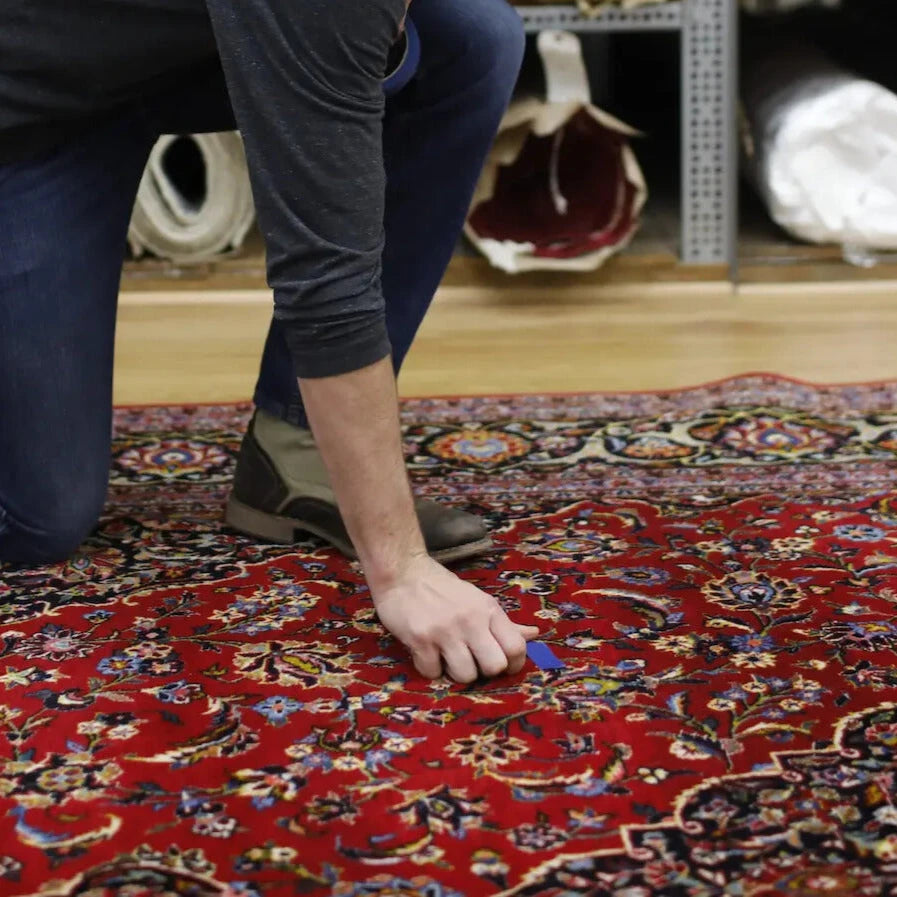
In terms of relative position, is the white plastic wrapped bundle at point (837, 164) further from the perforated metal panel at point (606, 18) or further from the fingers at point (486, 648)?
the fingers at point (486, 648)

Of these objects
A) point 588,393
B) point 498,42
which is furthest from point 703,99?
point 498,42

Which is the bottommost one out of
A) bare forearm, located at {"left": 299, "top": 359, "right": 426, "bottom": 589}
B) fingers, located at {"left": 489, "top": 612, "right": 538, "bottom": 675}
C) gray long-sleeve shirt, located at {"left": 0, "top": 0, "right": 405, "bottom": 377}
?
fingers, located at {"left": 489, "top": 612, "right": 538, "bottom": 675}

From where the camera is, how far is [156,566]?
4.45ft

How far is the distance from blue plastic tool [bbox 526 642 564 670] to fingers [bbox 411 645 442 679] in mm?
78

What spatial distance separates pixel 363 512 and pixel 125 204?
0.45 meters

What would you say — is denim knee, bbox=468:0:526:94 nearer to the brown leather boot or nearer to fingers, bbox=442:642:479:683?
the brown leather boot

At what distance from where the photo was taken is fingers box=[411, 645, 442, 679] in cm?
107

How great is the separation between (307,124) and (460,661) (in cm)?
40

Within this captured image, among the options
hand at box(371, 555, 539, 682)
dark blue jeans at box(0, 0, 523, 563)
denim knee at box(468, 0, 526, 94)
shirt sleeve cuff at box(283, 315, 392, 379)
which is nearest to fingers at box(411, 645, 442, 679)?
hand at box(371, 555, 539, 682)

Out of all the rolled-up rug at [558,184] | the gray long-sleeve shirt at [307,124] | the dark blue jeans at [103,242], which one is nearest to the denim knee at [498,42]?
the dark blue jeans at [103,242]

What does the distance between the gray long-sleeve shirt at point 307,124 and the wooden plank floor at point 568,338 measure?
818 mm

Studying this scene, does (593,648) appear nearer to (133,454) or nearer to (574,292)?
(133,454)

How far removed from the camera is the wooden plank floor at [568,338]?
194 cm

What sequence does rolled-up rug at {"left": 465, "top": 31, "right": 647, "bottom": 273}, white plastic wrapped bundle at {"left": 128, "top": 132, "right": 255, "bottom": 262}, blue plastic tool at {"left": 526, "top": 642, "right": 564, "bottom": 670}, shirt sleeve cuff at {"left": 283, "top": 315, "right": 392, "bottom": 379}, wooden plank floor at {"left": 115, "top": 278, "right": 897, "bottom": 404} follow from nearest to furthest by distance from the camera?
shirt sleeve cuff at {"left": 283, "top": 315, "right": 392, "bottom": 379}, blue plastic tool at {"left": 526, "top": 642, "right": 564, "bottom": 670}, wooden plank floor at {"left": 115, "top": 278, "right": 897, "bottom": 404}, rolled-up rug at {"left": 465, "top": 31, "right": 647, "bottom": 273}, white plastic wrapped bundle at {"left": 128, "top": 132, "right": 255, "bottom": 262}
